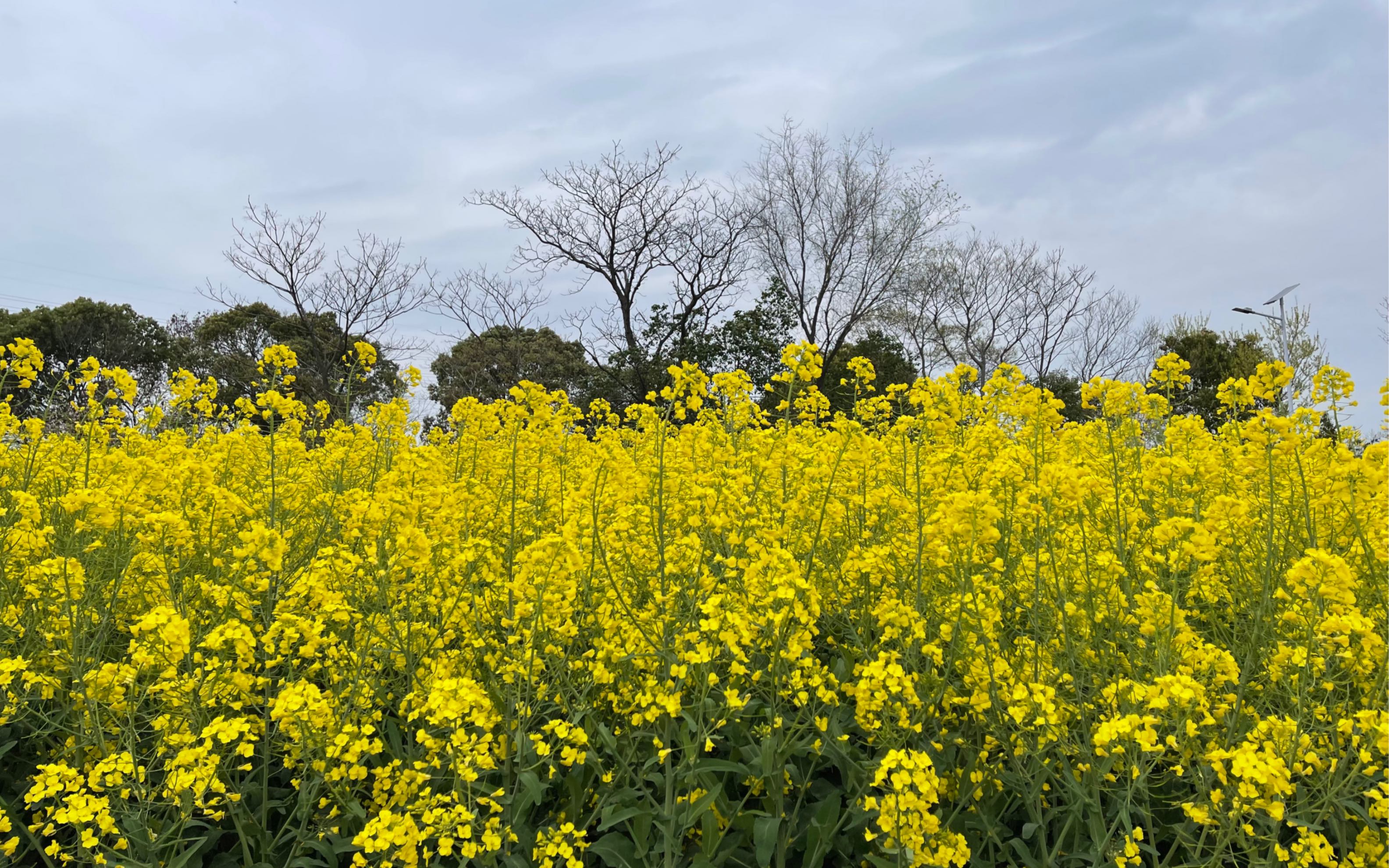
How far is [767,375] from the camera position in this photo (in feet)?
70.1

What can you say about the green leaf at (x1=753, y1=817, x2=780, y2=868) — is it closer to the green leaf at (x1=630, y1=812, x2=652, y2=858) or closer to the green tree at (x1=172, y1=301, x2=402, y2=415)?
the green leaf at (x1=630, y1=812, x2=652, y2=858)

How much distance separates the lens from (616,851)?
7.73 feet

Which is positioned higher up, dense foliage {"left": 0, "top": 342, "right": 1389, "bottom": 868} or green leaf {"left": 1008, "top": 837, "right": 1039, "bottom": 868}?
dense foliage {"left": 0, "top": 342, "right": 1389, "bottom": 868}

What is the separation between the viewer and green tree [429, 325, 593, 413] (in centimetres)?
2800

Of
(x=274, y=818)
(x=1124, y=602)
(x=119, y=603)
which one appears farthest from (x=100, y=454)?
(x=1124, y=602)

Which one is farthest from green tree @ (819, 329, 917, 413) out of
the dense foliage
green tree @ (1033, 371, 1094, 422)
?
the dense foliage

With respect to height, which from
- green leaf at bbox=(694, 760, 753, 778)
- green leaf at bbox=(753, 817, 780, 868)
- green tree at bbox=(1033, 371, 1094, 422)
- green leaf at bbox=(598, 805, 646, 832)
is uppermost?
green tree at bbox=(1033, 371, 1094, 422)

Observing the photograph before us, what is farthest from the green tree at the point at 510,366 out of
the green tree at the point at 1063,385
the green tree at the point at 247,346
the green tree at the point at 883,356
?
the green tree at the point at 1063,385

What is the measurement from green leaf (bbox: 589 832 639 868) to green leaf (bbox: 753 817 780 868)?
0.36 meters

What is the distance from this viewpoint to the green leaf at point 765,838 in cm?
233

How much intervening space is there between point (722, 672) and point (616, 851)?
96 centimetres

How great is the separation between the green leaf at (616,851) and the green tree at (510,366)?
24.8m

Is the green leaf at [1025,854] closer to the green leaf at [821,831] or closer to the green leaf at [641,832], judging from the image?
the green leaf at [821,831]

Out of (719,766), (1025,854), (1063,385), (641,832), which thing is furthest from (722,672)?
(1063,385)
